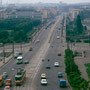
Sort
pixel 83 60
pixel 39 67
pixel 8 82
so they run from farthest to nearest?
1. pixel 83 60
2. pixel 39 67
3. pixel 8 82

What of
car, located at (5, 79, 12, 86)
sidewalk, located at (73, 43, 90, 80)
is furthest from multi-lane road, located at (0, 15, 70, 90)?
sidewalk, located at (73, 43, 90, 80)

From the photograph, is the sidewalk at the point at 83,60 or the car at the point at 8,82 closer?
the car at the point at 8,82

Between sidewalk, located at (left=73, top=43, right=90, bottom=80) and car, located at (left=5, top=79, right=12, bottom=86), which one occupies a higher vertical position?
car, located at (left=5, top=79, right=12, bottom=86)

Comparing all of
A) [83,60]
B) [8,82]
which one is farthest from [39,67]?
[8,82]

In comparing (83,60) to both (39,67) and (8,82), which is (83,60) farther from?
(8,82)

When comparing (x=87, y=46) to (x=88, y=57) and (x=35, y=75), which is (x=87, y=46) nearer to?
(x=88, y=57)

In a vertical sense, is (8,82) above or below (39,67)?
above

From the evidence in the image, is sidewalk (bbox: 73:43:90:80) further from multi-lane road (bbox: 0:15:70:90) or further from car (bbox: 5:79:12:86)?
car (bbox: 5:79:12:86)

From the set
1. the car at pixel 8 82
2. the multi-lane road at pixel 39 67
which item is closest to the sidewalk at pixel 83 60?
the multi-lane road at pixel 39 67

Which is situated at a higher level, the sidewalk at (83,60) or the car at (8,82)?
the car at (8,82)

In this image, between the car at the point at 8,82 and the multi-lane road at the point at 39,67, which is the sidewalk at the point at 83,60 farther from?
the car at the point at 8,82

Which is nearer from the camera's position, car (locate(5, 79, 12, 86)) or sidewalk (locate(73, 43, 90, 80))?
car (locate(5, 79, 12, 86))
